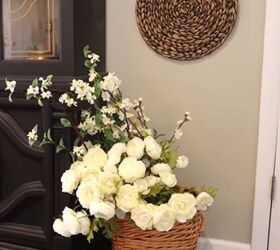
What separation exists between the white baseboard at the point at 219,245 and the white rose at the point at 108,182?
2.42 ft

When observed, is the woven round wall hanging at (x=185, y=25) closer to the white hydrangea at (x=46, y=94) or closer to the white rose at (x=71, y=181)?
the white hydrangea at (x=46, y=94)

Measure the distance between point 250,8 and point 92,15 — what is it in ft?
2.15

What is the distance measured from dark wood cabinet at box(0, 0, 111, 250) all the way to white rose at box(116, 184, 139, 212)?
320 mm

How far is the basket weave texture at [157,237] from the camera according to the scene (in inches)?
55.3

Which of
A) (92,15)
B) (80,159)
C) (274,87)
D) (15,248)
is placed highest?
(92,15)

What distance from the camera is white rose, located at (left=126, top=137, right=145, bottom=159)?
142 centimetres

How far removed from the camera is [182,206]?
137 centimetres

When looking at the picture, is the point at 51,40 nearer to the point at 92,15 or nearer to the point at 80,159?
the point at 92,15

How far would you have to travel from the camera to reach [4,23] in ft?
5.59

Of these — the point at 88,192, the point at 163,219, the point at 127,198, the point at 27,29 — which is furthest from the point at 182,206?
the point at 27,29

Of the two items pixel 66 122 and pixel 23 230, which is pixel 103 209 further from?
pixel 23 230

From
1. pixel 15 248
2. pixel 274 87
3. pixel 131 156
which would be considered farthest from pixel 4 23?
pixel 274 87

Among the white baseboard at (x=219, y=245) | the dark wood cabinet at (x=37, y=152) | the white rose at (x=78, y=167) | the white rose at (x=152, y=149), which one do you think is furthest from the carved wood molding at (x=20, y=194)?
the white baseboard at (x=219, y=245)

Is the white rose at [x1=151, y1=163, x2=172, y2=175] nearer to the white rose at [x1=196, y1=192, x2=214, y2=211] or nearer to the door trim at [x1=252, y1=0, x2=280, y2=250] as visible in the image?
the white rose at [x1=196, y1=192, x2=214, y2=211]
